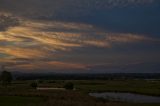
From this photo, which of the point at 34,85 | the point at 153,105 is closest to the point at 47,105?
the point at 153,105

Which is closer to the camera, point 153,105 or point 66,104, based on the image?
point 66,104

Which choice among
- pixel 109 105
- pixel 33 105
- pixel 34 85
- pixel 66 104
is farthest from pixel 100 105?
pixel 34 85

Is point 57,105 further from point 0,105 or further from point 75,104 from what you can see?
point 0,105

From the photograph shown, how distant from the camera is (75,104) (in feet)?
142

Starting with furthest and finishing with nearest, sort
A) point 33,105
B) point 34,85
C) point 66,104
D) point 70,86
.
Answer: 1. point 34,85
2. point 70,86
3. point 66,104
4. point 33,105

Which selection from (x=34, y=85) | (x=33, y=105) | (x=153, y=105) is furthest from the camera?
(x=34, y=85)

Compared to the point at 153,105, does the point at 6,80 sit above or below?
above

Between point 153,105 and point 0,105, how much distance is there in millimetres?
21121

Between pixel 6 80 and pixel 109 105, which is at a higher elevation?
pixel 6 80

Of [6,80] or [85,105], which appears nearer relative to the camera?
[85,105]

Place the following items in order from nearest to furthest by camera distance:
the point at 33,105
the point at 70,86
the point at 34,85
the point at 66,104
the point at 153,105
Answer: the point at 33,105, the point at 66,104, the point at 153,105, the point at 70,86, the point at 34,85

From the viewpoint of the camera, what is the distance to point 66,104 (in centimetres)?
4297

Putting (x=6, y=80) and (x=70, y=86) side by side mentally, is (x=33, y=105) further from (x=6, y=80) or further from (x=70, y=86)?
(x=6, y=80)

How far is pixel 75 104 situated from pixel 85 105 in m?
1.87
